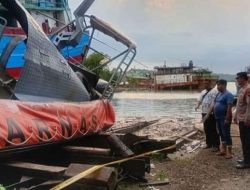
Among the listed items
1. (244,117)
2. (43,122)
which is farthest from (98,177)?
(244,117)

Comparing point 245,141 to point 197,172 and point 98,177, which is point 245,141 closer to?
point 197,172

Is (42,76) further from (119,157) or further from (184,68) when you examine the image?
(184,68)

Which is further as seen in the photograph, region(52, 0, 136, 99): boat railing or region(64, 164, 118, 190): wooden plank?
region(52, 0, 136, 99): boat railing

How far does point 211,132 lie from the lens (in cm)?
1210

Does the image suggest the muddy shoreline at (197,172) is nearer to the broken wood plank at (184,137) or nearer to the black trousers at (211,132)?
the black trousers at (211,132)

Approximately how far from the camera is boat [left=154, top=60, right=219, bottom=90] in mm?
74938

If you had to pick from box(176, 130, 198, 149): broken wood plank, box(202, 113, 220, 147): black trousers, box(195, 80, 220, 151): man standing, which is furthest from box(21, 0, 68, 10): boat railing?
box(202, 113, 220, 147): black trousers

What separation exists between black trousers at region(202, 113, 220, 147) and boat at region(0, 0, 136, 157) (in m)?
2.93

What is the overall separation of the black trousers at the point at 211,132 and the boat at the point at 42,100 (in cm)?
293

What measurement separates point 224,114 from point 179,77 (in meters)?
68.1

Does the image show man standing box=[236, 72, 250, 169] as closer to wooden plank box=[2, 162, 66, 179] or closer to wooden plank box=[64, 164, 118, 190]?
wooden plank box=[64, 164, 118, 190]

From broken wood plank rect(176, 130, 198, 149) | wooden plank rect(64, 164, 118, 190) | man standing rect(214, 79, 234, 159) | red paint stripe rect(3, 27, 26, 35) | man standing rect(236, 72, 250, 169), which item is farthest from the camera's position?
broken wood plank rect(176, 130, 198, 149)

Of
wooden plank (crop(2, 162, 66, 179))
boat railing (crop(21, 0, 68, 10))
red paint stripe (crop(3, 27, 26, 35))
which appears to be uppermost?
boat railing (crop(21, 0, 68, 10))

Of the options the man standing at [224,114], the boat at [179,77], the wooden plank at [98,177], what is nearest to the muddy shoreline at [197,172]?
the man standing at [224,114]
